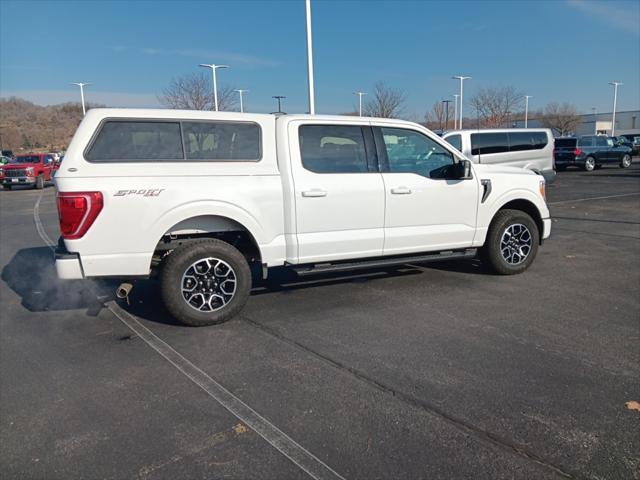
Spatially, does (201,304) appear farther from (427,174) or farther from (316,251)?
(427,174)

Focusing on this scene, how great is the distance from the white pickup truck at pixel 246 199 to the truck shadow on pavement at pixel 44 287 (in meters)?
1.38

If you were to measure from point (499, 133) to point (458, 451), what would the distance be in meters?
13.4

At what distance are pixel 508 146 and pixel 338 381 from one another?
12861mm

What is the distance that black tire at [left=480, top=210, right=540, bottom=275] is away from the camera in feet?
21.3

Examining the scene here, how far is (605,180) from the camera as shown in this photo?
2202 centimetres

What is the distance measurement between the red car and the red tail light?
24.2 metres

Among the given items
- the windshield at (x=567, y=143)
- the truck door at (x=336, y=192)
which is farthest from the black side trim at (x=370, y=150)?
the windshield at (x=567, y=143)

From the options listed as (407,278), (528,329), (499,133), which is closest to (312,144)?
(407,278)

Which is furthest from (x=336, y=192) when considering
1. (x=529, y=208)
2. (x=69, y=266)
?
(x=529, y=208)

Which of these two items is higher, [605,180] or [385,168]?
[385,168]

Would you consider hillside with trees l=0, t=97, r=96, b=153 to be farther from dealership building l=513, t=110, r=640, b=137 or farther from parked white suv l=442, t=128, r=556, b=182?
dealership building l=513, t=110, r=640, b=137

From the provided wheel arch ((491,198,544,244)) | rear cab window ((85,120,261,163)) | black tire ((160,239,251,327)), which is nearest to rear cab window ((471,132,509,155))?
wheel arch ((491,198,544,244))

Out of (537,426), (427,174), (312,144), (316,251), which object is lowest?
(537,426)

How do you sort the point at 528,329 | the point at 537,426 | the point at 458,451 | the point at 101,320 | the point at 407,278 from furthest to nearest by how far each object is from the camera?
the point at 407,278 < the point at 101,320 < the point at 528,329 < the point at 537,426 < the point at 458,451
